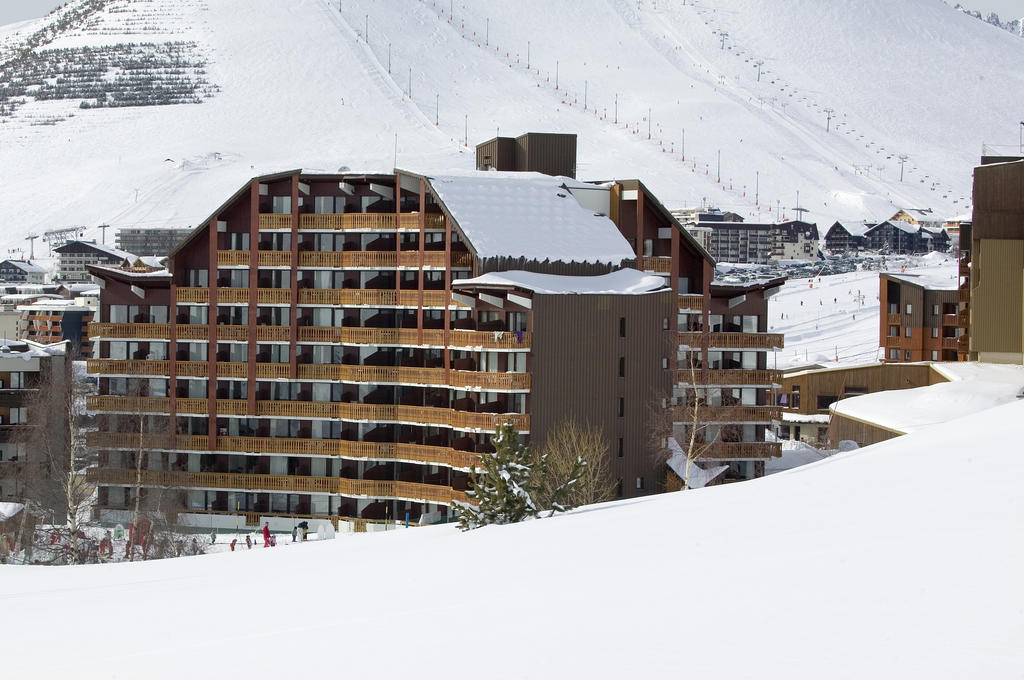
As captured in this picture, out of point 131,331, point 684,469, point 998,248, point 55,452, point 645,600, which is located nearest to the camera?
point 645,600

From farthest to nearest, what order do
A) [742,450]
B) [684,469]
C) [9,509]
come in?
[742,450] < [9,509] < [684,469]

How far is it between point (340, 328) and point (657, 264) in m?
11.6

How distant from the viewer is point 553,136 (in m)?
61.5

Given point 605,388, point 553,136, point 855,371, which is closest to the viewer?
point 605,388

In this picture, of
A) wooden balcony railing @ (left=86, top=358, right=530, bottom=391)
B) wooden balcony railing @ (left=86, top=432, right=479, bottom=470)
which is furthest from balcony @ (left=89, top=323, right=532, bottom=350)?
wooden balcony railing @ (left=86, top=432, right=479, bottom=470)

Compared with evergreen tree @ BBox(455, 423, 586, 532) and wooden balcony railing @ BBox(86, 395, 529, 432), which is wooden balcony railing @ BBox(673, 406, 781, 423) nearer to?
wooden balcony railing @ BBox(86, 395, 529, 432)

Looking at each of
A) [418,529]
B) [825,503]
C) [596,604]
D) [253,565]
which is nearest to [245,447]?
[418,529]

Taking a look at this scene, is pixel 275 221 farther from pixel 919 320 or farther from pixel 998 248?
pixel 919 320

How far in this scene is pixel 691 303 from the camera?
55906 mm

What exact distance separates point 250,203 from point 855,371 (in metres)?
36.8

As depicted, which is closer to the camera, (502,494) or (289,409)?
(502,494)

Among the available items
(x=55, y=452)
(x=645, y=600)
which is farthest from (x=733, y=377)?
(x=645, y=600)

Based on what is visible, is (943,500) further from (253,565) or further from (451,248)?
(451,248)

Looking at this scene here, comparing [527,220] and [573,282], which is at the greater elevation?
[527,220]
